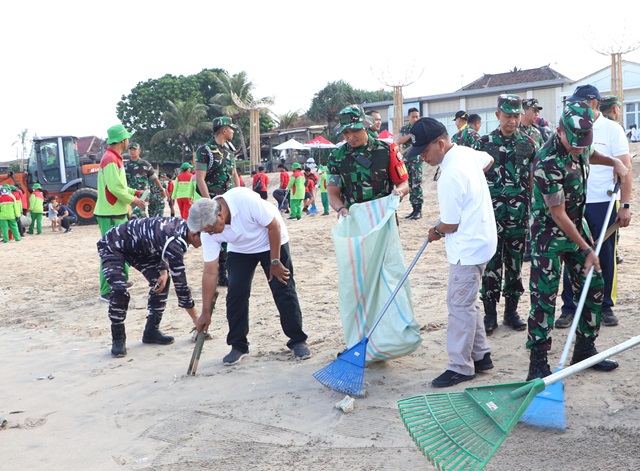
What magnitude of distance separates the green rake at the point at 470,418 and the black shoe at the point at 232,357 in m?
2.12

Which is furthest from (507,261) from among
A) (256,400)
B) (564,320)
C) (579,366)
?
(579,366)

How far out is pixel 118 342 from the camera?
18.4 feet

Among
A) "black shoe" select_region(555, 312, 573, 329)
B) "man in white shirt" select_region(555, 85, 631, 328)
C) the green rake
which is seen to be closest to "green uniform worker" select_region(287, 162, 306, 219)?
"man in white shirt" select_region(555, 85, 631, 328)

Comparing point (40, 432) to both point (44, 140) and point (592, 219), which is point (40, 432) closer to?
point (592, 219)

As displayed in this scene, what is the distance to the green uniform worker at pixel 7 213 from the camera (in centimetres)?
1684

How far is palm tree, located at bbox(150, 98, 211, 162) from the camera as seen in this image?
4616cm

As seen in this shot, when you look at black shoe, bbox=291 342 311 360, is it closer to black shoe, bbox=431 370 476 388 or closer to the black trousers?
the black trousers

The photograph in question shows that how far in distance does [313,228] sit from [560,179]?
10.7m

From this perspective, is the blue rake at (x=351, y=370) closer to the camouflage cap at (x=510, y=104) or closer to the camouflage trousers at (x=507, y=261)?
the camouflage trousers at (x=507, y=261)

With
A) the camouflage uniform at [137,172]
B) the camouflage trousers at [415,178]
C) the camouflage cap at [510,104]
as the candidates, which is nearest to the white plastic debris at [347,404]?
the camouflage cap at [510,104]

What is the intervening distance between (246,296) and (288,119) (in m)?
43.8

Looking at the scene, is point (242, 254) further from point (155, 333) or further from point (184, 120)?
point (184, 120)

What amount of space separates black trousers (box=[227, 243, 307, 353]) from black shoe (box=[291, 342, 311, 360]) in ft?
0.13

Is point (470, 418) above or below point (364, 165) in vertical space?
below
